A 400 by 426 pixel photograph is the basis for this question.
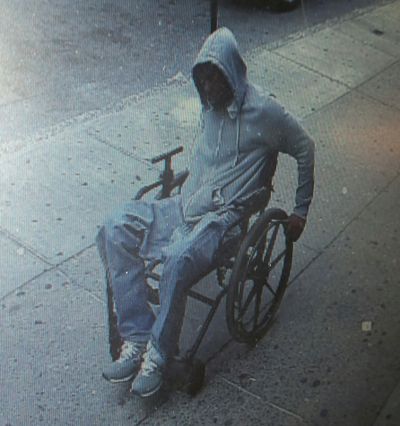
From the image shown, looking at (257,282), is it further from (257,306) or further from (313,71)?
(313,71)

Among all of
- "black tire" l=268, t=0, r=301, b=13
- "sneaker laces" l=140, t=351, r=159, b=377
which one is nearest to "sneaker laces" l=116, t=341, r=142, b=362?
"sneaker laces" l=140, t=351, r=159, b=377

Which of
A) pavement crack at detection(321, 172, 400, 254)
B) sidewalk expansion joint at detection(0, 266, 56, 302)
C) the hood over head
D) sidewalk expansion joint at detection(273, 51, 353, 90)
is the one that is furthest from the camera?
sidewalk expansion joint at detection(273, 51, 353, 90)

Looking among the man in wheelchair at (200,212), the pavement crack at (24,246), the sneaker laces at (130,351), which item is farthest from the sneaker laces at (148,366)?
the pavement crack at (24,246)

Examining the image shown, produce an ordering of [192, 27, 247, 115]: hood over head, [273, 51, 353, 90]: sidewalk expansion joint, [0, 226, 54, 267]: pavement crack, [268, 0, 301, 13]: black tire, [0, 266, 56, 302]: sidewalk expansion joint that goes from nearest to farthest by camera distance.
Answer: [192, 27, 247, 115]: hood over head < [0, 266, 56, 302]: sidewalk expansion joint < [0, 226, 54, 267]: pavement crack < [273, 51, 353, 90]: sidewalk expansion joint < [268, 0, 301, 13]: black tire

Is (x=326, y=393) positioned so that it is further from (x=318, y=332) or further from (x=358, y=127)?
(x=358, y=127)

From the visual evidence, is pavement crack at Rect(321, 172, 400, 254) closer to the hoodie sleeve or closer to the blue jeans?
the hoodie sleeve

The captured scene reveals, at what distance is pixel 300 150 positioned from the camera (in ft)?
13.7

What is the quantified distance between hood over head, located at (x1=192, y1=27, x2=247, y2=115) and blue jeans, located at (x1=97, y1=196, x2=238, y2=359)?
635 mm

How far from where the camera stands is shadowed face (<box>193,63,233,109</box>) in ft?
13.2

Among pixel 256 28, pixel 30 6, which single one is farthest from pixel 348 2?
pixel 30 6

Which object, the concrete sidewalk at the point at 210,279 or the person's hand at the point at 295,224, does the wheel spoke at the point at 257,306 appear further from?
the person's hand at the point at 295,224

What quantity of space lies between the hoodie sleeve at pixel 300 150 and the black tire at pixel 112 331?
1115 millimetres

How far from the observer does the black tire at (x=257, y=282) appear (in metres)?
3.91

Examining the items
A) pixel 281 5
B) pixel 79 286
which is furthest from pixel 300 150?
pixel 281 5
